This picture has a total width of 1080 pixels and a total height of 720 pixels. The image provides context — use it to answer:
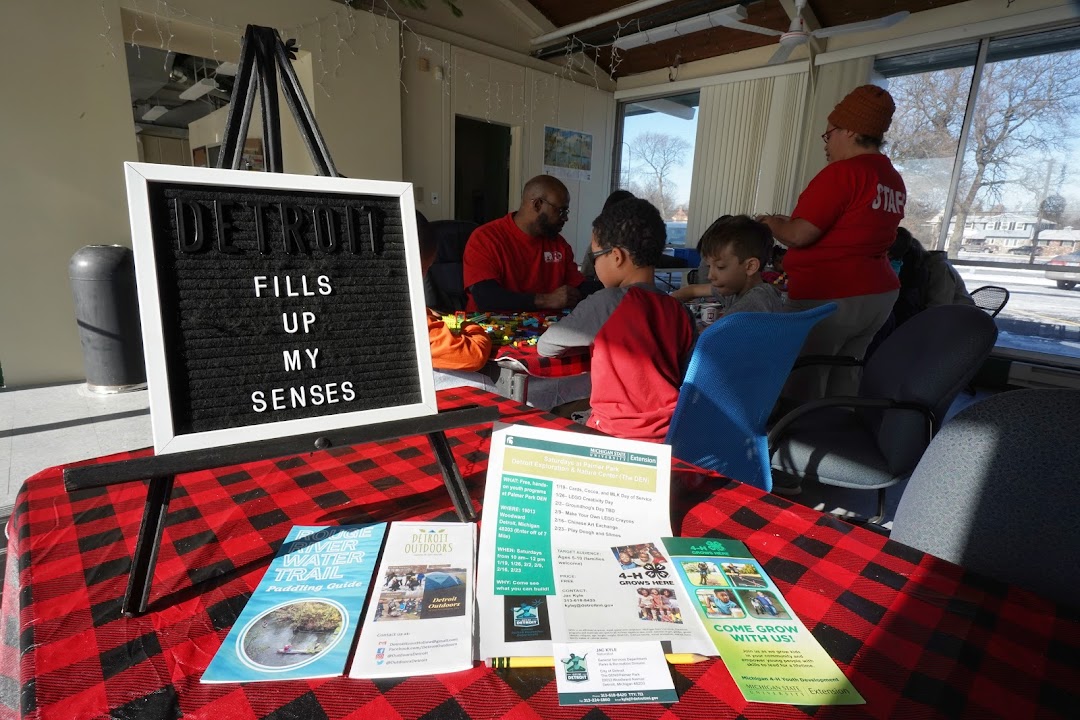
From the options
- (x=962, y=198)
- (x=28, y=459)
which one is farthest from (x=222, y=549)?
(x=962, y=198)

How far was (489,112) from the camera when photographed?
5668mm

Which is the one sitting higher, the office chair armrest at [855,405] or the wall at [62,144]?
the wall at [62,144]

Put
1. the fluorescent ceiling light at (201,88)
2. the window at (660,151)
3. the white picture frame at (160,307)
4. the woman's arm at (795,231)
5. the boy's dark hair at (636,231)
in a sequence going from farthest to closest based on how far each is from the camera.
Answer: the window at (660,151) → the fluorescent ceiling light at (201,88) → the woman's arm at (795,231) → the boy's dark hair at (636,231) → the white picture frame at (160,307)

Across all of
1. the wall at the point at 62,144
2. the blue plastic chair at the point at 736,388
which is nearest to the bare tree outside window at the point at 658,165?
the wall at the point at 62,144

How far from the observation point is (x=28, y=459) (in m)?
2.34

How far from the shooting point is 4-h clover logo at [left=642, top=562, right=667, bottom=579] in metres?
0.57

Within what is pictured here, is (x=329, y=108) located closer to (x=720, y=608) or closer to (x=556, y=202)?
(x=556, y=202)

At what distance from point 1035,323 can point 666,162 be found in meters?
4.07

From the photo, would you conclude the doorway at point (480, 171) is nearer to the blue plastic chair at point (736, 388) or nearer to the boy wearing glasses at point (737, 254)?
the boy wearing glasses at point (737, 254)

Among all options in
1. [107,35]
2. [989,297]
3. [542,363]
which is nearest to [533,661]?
[542,363]

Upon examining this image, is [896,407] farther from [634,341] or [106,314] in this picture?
[106,314]

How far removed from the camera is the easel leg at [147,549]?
50cm

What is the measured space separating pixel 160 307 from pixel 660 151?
7078mm

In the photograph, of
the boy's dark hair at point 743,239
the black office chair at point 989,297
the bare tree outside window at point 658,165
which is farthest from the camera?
the bare tree outside window at point 658,165
